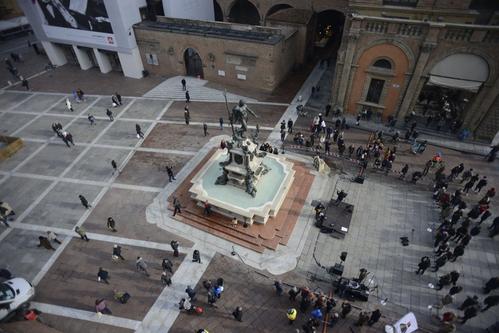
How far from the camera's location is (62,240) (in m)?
16.8

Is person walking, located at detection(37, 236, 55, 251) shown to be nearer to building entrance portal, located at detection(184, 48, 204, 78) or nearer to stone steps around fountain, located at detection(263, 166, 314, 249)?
stone steps around fountain, located at detection(263, 166, 314, 249)

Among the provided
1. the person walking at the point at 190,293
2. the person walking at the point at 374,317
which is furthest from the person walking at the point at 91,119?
the person walking at the point at 374,317

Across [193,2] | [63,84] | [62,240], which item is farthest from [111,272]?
[193,2]

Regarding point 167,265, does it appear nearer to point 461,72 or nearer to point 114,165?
point 114,165

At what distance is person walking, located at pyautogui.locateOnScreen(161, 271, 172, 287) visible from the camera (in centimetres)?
1404

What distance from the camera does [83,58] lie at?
34.3 metres

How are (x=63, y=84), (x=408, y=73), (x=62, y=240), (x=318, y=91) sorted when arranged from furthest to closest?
(x=63, y=84)
(x=318, y=91)
(x=408, y=73)
(x=62, y=240)

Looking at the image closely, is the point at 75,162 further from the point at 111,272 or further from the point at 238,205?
the point at 238,205

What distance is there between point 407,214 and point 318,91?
1581 centimetres

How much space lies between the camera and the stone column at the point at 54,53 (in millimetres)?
34647

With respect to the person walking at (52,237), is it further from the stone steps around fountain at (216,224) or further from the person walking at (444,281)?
the person walking at (444,281)

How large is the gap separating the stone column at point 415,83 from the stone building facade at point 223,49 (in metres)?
11.6

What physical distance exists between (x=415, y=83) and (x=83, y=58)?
114ft

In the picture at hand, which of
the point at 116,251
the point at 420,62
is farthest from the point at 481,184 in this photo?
the point at 116,251
